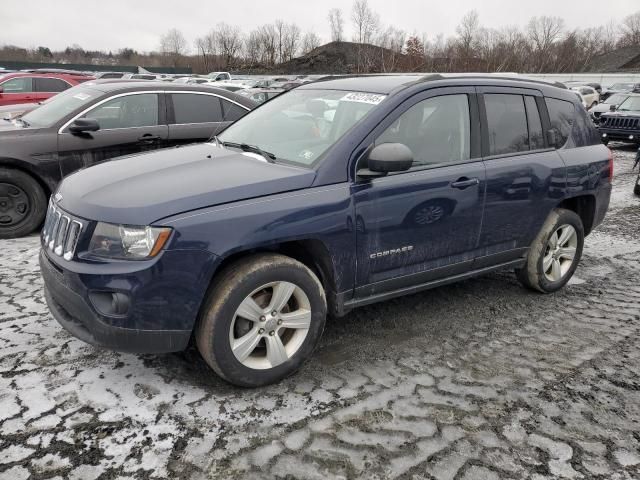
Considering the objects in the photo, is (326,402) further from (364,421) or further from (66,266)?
(66,266)

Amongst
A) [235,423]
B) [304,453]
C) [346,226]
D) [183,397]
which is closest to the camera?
[304,453]

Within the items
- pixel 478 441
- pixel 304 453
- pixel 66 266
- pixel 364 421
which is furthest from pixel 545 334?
pixel 66 266

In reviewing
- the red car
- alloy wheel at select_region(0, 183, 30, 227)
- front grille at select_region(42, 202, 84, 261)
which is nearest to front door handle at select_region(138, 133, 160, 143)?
alloy wheel at select_region(0, 183, 30, 227)

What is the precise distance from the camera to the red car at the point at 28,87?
12211mm

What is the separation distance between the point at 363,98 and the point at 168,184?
57.0 inches

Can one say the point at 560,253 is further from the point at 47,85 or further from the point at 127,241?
the point at 47,85

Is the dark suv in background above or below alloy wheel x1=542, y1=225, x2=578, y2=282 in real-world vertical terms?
above

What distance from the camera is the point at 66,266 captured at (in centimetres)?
274

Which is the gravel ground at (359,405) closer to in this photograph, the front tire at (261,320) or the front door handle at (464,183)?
the front tire at (261,320)

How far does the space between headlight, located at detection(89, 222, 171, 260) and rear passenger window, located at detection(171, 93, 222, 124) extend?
160 inches

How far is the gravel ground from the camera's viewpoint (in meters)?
2.43

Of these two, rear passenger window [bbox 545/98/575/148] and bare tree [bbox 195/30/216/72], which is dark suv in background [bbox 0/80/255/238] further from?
bare tree [bbox 195/30/216/72]

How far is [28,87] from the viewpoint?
41.5 feet

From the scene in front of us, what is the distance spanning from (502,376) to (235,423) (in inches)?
65.6
